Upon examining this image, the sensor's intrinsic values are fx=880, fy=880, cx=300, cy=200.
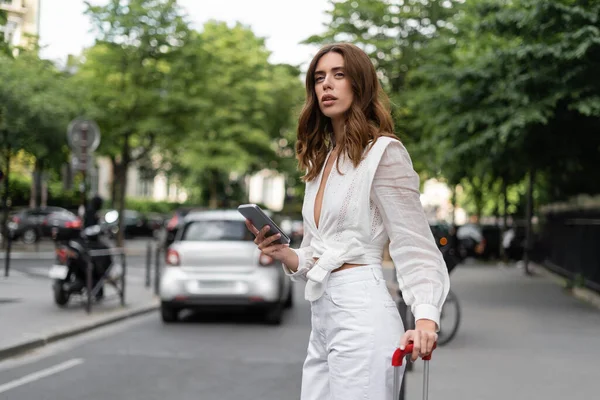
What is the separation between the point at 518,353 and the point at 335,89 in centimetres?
759

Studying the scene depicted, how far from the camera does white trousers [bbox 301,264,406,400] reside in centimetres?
251

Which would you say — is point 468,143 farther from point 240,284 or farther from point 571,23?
point 240,284

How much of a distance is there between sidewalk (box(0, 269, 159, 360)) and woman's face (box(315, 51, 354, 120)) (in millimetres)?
6676

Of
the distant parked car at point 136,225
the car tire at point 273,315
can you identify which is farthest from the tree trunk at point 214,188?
the car tire at point 273,315

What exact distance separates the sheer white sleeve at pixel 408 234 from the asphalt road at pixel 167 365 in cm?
453

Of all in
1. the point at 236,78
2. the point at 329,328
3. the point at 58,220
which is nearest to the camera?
the point at 329,328

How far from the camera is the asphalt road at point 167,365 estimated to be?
702 cm

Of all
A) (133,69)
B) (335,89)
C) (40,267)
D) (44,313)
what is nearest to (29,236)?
(133,69)

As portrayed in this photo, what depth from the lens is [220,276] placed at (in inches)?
451

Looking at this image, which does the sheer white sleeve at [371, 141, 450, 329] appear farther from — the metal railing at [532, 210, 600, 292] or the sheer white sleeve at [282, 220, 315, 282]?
the metal railing at [532, 210, 600, 292]

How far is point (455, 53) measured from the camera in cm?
1616

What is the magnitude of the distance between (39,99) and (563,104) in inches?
732

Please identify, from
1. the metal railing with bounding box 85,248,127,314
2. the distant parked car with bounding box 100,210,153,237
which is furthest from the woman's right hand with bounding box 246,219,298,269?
the distant parked car with bounding box 100,210,153,237

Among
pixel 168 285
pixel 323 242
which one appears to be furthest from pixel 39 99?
pixel 323 242
